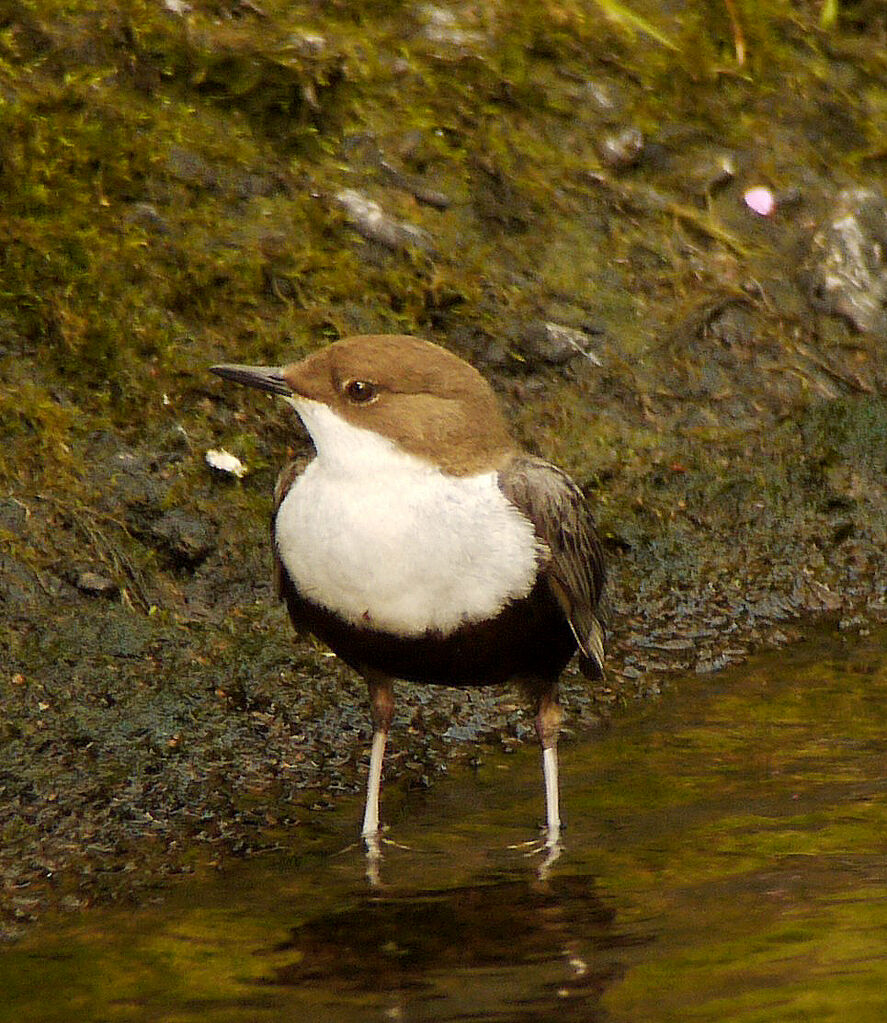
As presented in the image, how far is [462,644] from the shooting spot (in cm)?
476

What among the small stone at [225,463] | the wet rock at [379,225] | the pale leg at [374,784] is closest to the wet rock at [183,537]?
the small stone at [225,463]

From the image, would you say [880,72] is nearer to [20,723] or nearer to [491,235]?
[491,235]

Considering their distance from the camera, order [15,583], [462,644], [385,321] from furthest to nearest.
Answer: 1. [385,321]
2. [15,583]
3. [462,644]

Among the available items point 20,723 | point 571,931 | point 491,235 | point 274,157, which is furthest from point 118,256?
point 571,931

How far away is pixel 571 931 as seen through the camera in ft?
13.0

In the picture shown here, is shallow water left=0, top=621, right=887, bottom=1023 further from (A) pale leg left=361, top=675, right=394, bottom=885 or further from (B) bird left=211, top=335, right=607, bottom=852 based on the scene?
(B) bird left=211, top=335, right=607, bottom=852

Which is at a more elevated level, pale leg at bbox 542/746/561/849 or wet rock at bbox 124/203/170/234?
wet rock at bbox 124/203/170/234

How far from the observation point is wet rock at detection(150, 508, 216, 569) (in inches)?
224

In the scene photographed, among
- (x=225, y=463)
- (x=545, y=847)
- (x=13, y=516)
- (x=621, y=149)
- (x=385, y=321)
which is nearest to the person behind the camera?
(x=545, y=847)

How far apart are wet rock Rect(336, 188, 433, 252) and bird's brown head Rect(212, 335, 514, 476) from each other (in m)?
1.77

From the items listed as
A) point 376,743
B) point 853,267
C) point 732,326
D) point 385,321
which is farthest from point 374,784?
point 853,267

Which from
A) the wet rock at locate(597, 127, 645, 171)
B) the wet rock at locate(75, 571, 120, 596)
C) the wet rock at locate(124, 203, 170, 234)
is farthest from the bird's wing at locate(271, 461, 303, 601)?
the wet rock at locate(597, 127, 645, 171)

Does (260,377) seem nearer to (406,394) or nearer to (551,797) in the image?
(406,394)

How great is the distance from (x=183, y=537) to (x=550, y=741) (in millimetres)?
1382
